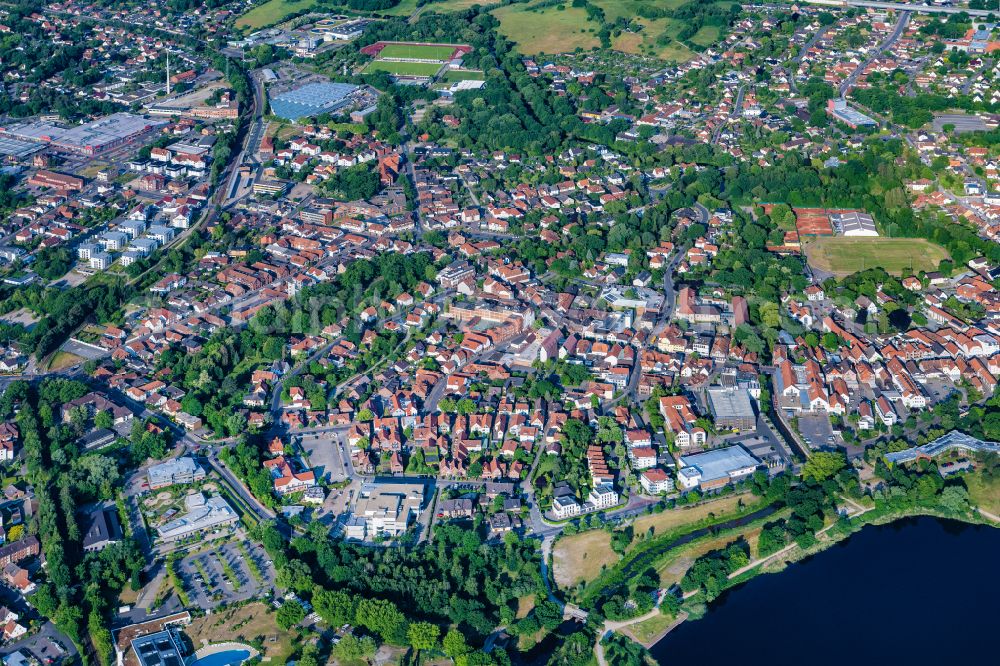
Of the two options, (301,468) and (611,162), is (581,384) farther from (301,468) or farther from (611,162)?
(611,162)

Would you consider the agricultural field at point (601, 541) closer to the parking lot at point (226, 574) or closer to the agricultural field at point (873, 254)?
the parking lot at point (226, 574)

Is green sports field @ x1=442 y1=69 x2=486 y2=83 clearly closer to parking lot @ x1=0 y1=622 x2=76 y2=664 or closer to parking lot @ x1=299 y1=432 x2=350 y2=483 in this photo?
parking lot @ x1=299 y1=432 x2=350 y2=483

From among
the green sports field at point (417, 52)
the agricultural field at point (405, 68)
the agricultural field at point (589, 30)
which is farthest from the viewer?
the agricultural field at point (589, 30)

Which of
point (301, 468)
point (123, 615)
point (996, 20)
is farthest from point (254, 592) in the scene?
point (996, 20)

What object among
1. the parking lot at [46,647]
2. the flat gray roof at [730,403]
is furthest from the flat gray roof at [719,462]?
the parking lot at [46,647]

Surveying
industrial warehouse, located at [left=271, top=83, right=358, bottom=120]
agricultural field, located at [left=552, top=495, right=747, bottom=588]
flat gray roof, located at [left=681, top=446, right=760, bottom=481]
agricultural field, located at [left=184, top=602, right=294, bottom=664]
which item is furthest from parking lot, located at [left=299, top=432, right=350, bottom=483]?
Answer: industrial warehouse, located at [left=271, top=83, right=358, bottom=120]

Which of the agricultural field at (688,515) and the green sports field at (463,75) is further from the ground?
the green sports field at (463,75)

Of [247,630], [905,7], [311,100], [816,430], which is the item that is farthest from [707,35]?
[247,630]

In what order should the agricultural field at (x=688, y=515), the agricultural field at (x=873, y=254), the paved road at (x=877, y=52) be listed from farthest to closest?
the paved road at (x=877, y=52) → the agricultural field at (x=873, y=254) → the agricultural field at (x=688, y=515)
